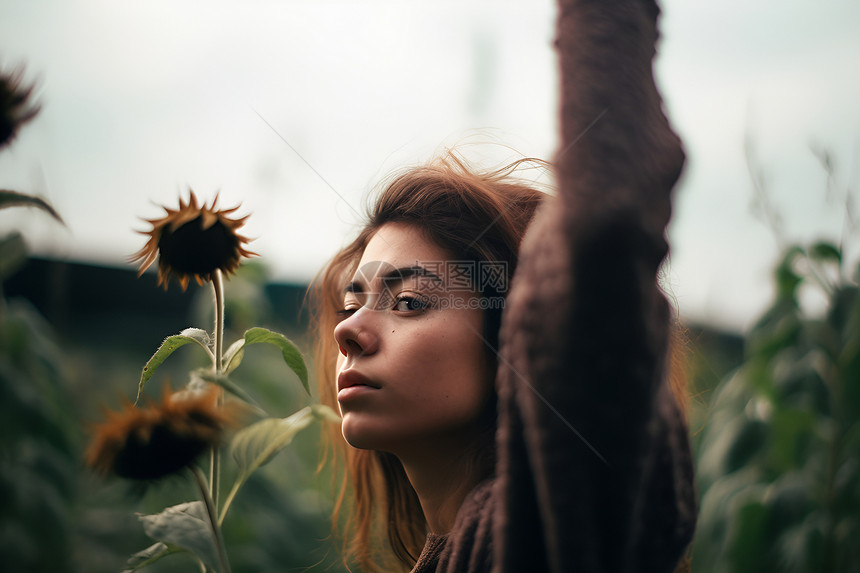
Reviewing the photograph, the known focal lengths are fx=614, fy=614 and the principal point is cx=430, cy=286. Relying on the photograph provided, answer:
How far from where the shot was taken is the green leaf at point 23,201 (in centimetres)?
42

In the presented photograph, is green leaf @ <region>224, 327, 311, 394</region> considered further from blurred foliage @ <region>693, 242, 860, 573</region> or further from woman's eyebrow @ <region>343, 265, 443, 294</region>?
blurred foliage @ <region>693, 242, 860, 573</region>

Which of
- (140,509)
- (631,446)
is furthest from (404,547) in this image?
(140,509)

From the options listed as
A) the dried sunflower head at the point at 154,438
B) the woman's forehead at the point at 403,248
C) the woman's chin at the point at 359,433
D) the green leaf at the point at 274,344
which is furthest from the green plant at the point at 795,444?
the dried sunflower head at the point at 154,438

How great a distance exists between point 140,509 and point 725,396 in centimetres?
139

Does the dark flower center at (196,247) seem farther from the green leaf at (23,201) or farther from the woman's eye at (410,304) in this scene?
the woman's eye at (410,304)

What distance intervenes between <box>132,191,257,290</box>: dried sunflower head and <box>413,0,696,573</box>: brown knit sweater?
249mm

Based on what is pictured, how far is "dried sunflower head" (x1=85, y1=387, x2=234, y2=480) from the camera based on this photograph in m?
0.41

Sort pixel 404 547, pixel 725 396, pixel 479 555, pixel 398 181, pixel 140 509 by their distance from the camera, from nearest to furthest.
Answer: pixel 479 555, pixel 398 181, pixel 404 547, pixel 725 396, pixel 140 509

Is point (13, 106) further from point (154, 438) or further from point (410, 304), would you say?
point (410, 304)

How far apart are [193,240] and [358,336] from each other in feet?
0.74

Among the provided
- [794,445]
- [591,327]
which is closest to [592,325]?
[591,327]

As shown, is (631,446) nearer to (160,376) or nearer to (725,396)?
(725,396)

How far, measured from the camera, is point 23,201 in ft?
1.40

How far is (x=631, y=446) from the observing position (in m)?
0.41
